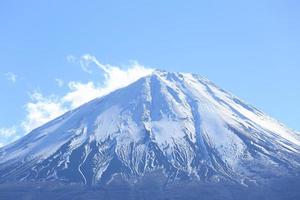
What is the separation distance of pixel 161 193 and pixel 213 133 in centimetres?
4281

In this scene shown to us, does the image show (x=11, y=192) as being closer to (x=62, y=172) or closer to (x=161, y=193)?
(x=62, y=172)

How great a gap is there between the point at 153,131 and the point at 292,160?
38289 mm

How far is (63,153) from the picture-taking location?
623ft

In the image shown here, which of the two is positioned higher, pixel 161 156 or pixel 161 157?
pixel 161 156

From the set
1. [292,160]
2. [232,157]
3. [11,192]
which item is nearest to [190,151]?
[232,157]

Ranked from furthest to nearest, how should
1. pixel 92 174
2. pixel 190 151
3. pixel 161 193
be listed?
pixel 190 151, pixel 92 174, pixel 161 193

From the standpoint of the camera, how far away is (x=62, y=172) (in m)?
177

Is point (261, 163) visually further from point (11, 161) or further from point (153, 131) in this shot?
point (11, 161)

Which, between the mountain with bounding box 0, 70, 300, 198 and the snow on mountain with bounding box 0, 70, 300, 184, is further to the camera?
the snow on mountain with bounding box 0, 70, 300, 184

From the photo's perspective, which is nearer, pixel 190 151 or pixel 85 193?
pixel 85 193

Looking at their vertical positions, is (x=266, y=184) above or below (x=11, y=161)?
below

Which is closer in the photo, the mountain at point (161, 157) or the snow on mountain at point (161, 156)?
the mountain at point (161, 157)

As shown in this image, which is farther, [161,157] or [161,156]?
[161,156]

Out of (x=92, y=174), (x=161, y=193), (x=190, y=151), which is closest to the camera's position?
(x=161, y=193)
